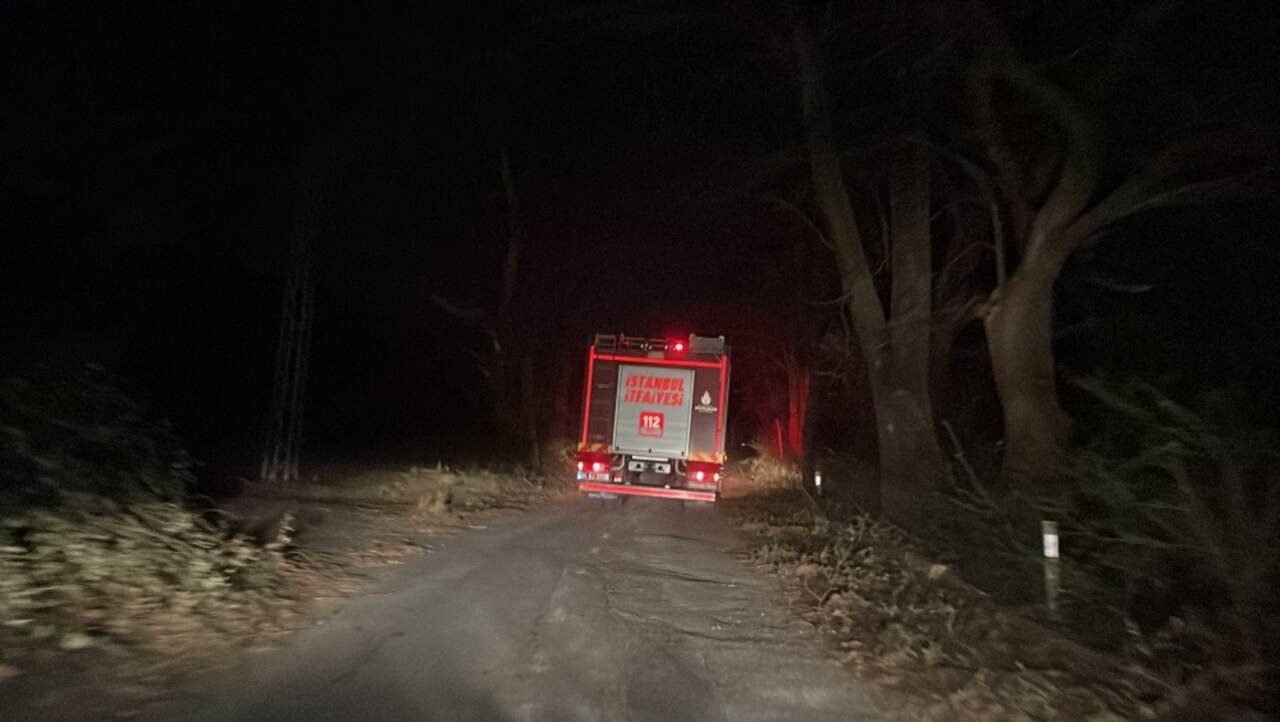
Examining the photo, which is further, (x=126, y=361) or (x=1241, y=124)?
(x=126, y=361)

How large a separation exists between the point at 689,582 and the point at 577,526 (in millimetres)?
4739

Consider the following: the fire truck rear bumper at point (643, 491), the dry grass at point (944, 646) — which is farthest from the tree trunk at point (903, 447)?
the fire truck rear bumper at point (643, 491)

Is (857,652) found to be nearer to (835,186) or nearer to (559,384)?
(835,186)

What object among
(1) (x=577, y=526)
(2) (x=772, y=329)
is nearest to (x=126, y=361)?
(1) (x=577, y=526)

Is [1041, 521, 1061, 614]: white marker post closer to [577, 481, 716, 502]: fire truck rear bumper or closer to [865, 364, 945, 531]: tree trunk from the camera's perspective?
[865, 364, 945, 531]: tree trunk

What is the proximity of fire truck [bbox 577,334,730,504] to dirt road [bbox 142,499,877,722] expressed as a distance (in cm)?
609

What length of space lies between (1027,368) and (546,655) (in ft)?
26.2

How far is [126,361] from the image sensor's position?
1673 centimetres

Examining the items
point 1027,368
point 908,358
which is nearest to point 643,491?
point 908,358

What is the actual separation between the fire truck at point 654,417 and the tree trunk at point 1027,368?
6095 mm

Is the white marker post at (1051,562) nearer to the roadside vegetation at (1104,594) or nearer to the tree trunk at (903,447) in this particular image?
the roadside vegetation at (1104,594)

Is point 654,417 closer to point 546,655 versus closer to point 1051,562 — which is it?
point 1051,562

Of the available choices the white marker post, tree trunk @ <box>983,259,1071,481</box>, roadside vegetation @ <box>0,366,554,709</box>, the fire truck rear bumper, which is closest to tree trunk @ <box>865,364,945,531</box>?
tree trunk @ <box>983,259,1071,481</box>

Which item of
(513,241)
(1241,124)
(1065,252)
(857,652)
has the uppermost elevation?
(513,241)
